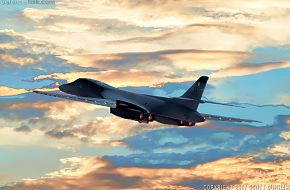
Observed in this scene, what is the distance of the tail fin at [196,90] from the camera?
109 m

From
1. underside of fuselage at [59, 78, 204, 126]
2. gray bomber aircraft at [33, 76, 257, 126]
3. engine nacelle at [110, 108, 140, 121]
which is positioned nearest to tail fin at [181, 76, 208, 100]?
gray bomber aircraft at [33, 76, 257, 126]

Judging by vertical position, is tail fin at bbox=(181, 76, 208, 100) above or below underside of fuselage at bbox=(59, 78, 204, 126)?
above

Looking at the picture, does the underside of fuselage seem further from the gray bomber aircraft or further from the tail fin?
the tail fin

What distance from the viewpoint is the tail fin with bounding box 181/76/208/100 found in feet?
358

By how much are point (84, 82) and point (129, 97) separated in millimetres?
15456

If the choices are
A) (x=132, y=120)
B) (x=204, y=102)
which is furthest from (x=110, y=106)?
(x=204, y=102)

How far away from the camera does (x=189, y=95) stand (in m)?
109

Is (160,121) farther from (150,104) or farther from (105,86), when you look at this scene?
(105,86)

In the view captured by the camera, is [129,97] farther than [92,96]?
No

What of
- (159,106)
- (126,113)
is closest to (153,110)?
(159,106)

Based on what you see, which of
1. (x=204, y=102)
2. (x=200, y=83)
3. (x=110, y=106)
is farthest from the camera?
(x=200, y=83)

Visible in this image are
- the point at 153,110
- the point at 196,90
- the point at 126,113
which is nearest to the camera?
the point at 126,113

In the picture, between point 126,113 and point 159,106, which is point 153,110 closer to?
point 159,106

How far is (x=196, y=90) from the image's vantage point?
109m
